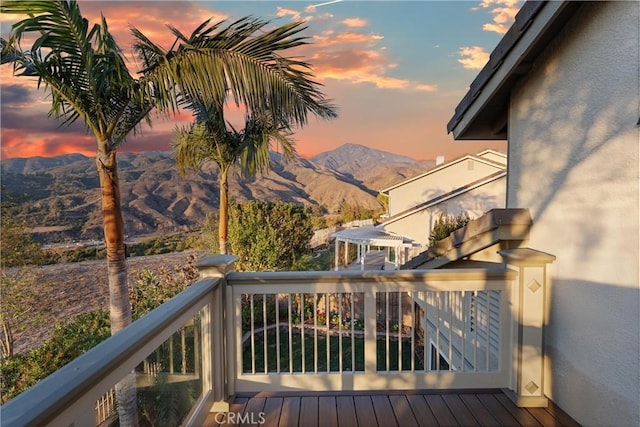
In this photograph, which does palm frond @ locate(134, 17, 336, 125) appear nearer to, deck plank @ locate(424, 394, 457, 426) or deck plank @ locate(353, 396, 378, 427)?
deck plank @ locate(353, 396, 378, 427)

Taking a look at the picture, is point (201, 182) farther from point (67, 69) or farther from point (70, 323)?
point (67, 69)

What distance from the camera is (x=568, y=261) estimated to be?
8.41 feet

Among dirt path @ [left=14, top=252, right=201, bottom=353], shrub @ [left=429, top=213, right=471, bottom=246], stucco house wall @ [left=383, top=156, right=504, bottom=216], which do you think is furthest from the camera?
stucco house wall @ [left=383, top=156, right=504, bottom=216]

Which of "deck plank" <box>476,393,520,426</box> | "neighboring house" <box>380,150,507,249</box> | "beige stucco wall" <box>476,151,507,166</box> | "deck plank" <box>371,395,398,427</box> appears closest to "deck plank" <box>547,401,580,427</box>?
"deck plank" <box>476,393,520,426</box>

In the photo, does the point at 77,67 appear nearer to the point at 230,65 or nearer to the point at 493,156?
the point at 230,65

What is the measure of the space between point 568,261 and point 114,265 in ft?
16.0

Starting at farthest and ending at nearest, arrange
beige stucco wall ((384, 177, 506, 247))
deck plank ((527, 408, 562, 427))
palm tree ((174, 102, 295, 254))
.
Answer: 1. beige stucco wall ((384, 177, 506, 247))
2. palm tree ((174, 102, 295, 254))
3. deck plank ((527, 408, 562, 427))

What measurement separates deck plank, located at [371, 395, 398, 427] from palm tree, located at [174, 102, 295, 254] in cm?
672

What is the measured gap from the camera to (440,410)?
8.86ft

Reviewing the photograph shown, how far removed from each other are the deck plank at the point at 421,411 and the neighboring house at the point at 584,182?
3.21ft

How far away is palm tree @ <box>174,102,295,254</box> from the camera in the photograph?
8.67m

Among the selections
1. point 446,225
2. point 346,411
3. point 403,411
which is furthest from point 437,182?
point 346,411

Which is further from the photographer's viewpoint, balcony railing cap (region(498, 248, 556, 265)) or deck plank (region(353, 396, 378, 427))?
balcony railing cap (region(498, 248, 556, 265))

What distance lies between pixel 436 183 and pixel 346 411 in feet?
47.8
